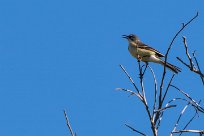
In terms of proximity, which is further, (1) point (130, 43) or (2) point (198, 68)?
(1) point (130, 43)

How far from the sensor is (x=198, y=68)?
9.78ft

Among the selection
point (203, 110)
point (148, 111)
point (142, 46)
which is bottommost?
point (203, 110)

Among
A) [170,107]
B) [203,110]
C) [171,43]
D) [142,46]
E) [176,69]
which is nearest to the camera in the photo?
[203,110]

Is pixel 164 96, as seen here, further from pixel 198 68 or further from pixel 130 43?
pixel 130 43

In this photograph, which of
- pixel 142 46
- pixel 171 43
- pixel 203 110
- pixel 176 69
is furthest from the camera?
pixel 142 46

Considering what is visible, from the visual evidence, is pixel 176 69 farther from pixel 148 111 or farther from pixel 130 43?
pixel 148 111

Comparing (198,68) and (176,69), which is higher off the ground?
(176,69)

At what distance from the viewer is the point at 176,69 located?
31.1ft

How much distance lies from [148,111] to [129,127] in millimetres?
222

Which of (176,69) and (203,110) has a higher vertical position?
(176,69)

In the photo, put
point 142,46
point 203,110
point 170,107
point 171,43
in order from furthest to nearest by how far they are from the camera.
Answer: point 142,46 → point 171,43 → point 170,107 → point 203,110

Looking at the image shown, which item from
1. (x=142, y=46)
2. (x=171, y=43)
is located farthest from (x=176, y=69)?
(x=171, y=43)

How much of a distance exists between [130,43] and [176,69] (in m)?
2.03

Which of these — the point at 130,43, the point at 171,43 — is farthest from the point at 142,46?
the point at 171,43
